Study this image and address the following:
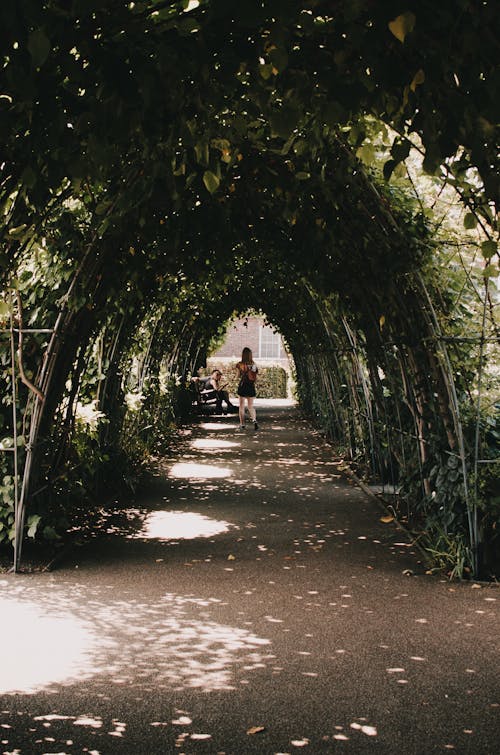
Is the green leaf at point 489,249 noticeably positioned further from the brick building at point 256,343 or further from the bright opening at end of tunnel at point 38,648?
the brick building at point 256,343

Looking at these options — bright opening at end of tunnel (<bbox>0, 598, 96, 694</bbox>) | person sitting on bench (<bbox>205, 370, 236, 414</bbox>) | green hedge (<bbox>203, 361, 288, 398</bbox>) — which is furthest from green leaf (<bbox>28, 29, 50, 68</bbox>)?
green hedge (<bbox>203, 361, 288, 398</bbox>)

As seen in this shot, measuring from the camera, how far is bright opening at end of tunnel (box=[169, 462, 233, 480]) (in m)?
10.6

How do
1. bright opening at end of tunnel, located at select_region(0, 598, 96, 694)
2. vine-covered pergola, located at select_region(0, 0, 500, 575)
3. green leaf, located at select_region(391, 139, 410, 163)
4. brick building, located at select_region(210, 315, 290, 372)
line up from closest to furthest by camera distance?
vine-covered pergola, located at select_region(0, 0, 500, 575) < green leaf, located at select_region(391, 139, 410, 163) < bright opening at end of tunnel, located at select_region(0, 598, 96, 694) < brick building, located at select_region(210, 315, 290, 372)

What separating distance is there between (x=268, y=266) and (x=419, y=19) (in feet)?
34.1

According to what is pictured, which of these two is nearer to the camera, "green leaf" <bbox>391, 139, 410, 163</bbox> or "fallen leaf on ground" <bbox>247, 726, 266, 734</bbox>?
"green leaf" <bbox>391, 139, 410, 163</bbox>

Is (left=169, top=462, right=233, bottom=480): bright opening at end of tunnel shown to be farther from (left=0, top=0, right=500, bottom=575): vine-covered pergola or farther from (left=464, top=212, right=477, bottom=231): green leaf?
(left=464, top=212, right=477, bottom=231): green leaf

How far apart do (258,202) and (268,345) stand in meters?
35.6

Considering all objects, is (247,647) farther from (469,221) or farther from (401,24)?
(401,24)

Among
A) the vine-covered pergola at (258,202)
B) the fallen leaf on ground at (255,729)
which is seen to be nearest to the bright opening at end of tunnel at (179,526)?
the vine-covered pergola at (258,202)

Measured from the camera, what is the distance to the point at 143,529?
7.12 meters

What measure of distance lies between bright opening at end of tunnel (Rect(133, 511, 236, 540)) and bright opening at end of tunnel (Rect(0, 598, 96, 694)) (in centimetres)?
207

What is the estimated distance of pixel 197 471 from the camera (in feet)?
36.2

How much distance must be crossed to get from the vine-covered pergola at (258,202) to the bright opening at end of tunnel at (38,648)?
115cm

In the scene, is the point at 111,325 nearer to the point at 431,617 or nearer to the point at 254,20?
the point at 431,617
